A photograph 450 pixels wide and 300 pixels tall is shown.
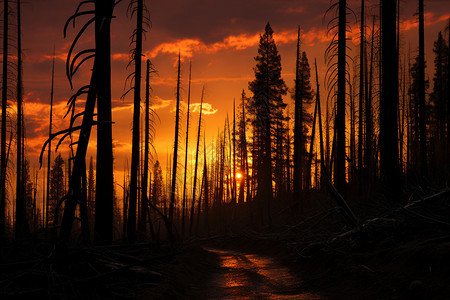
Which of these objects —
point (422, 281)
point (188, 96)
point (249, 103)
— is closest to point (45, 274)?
point (422, 281)

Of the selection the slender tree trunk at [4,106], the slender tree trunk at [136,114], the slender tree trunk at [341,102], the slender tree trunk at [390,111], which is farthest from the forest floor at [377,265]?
the slender tree trunk at [4,106]

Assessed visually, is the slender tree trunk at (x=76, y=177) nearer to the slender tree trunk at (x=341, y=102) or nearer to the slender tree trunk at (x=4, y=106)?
the slender tree trunk at (x=341, y=102)

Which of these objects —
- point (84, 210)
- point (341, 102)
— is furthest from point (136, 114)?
point (84, 210)

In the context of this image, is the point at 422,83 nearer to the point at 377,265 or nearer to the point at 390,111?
the point at 390,111

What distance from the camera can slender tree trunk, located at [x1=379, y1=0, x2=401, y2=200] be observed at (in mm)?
10062

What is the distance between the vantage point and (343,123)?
13977mm

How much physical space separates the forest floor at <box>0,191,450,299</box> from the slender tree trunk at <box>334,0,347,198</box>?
436 cm

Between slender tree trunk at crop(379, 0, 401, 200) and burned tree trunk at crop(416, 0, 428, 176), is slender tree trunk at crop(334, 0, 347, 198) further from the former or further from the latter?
burned tree trunk at crop(416, 0, 428, 176)

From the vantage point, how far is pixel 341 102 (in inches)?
549

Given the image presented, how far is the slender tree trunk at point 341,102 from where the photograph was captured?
13922mm

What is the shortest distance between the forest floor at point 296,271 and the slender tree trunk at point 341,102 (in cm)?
436

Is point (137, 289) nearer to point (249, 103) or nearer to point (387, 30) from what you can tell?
point (387, 30)

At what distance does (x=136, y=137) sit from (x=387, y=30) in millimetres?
11089

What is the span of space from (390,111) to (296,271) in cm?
562
